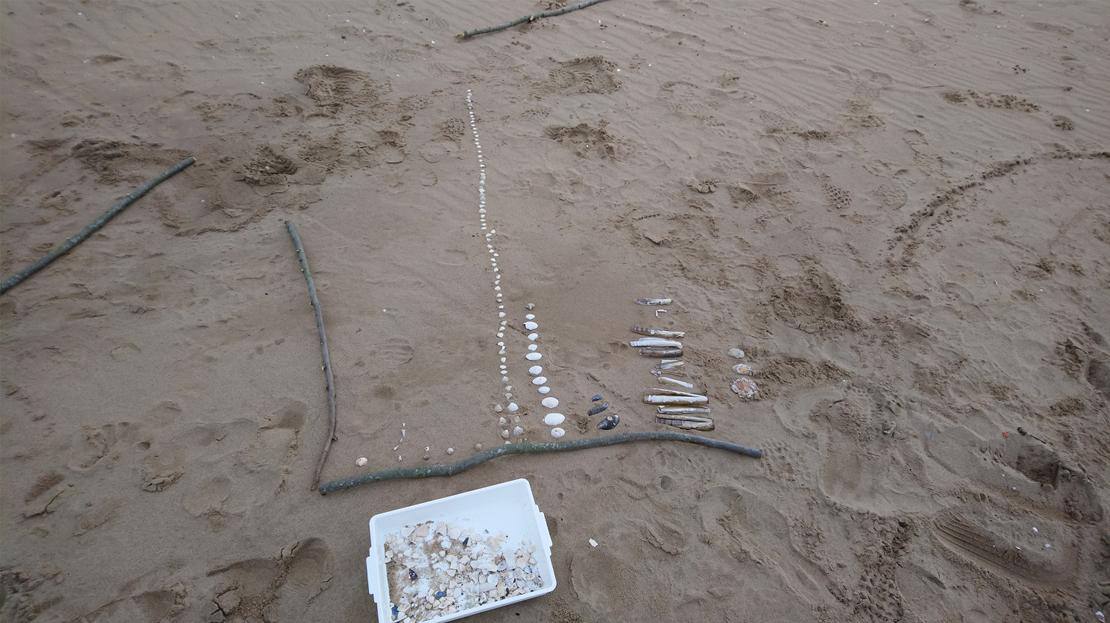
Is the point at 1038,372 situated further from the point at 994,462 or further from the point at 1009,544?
the point at 1009,544

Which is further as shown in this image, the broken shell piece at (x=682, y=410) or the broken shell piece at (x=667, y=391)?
the broken shell piece at (x=667, y=391)

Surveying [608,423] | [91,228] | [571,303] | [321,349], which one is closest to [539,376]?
[608,423]

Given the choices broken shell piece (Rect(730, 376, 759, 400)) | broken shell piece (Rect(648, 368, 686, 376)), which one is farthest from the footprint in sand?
broken shell piece (Rect(730, 376, 759, 400))

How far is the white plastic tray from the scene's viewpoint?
96.4 inches

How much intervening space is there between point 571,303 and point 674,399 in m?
1.03

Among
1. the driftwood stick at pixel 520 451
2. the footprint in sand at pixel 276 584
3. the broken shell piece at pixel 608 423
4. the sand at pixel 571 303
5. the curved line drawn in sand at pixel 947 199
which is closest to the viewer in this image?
the footprint in sand at pixel 276 584

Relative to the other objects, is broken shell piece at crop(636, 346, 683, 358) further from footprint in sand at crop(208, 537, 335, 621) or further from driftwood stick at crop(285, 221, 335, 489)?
footprint in sand at crop(208, 537, 335, 621)

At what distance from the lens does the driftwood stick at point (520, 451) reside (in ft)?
9.26

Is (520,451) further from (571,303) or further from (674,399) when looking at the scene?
(571,303)

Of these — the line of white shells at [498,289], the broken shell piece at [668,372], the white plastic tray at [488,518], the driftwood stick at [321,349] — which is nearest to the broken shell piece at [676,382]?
the broken shell piece at [668,372]

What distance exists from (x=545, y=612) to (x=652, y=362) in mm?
1622

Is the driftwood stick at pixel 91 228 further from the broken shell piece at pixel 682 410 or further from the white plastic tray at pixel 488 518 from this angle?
the broken shell piece at pixel 682 410

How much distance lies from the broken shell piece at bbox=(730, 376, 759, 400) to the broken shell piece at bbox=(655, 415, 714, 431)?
0.30 meters

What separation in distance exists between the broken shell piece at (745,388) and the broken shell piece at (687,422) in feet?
0.99
